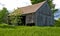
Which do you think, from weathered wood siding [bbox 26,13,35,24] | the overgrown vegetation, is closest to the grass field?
weathered wood siding [bbox 26,13,35,24]

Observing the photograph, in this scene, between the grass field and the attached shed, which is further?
the attached shed

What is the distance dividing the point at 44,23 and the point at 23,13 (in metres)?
5.19

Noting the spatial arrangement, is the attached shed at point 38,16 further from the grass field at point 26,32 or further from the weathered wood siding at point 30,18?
the grass field at point 26,32

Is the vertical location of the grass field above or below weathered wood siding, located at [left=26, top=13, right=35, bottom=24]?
below

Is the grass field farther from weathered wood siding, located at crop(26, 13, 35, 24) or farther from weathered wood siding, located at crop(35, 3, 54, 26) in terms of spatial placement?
weathered wood siding, located at crop(35, 3, 54, 26)

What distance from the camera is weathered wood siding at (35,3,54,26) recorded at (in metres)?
38.0

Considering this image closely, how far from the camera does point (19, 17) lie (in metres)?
37.5

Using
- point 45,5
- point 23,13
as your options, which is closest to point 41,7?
point 45,5

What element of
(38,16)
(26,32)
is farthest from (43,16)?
(26,32)

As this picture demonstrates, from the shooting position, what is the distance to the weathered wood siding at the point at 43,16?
3797 centimetres

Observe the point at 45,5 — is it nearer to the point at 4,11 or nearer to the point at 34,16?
the point at 34,16

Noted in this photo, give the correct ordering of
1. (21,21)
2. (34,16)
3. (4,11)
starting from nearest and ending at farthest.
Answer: (34,16)
(21,21)
(4,11)

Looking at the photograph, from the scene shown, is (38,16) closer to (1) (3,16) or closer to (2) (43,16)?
(2) (43,16)

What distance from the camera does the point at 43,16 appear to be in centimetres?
3922
